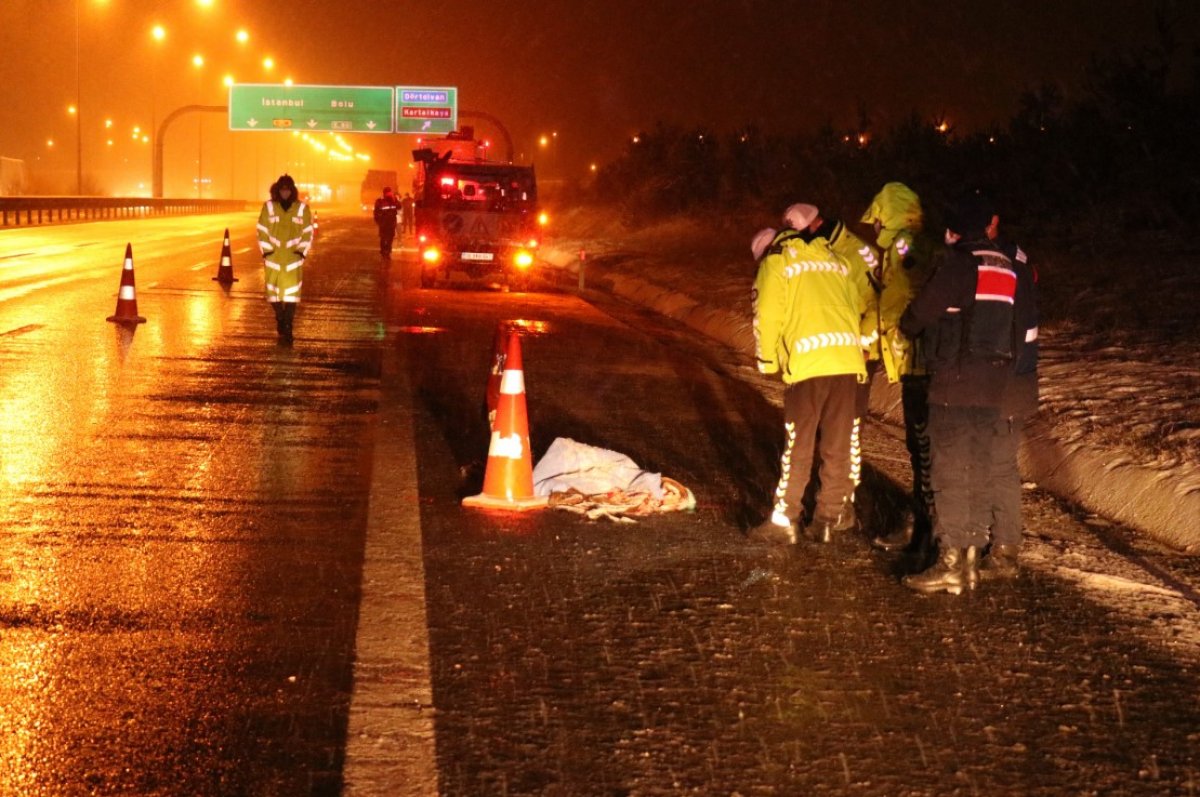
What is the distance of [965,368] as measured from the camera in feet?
21.7

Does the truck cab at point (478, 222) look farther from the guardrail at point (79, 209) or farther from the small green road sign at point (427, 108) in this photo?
the small green road sign at point (427, 108)

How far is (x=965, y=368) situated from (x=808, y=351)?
38.3 inches

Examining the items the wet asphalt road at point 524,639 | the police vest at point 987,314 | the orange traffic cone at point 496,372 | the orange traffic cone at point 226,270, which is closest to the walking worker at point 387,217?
the orange traffic cone at point 226,270

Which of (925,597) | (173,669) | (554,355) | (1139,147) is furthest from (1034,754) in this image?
(1139,147)

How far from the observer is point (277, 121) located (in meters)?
71.8

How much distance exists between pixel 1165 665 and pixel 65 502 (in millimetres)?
5537

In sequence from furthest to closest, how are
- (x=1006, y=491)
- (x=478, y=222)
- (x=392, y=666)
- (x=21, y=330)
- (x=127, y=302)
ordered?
1. (x=478, y=222)
2. (x=127, y=302)
3. (x=21, y=330)
4. (x=1006, y=491)
5. (x=392, y=666)

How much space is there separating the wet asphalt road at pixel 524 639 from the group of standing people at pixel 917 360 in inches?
10.8

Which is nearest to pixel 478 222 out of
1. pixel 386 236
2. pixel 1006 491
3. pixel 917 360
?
pixel 386 236

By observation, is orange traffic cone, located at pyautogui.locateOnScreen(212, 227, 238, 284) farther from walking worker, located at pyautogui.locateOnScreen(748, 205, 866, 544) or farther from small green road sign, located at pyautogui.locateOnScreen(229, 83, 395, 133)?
small green road sign, located at pyautogui.locateOnScreen(229, 83, 395, 133)

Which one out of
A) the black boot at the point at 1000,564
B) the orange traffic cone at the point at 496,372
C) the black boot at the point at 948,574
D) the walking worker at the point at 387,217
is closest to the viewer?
the black boot at the point at 948,574

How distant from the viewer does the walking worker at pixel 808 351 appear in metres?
7.34

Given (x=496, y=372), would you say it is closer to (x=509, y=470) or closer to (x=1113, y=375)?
(x=509, y=470)

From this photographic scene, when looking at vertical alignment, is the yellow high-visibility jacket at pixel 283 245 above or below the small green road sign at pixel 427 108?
below
